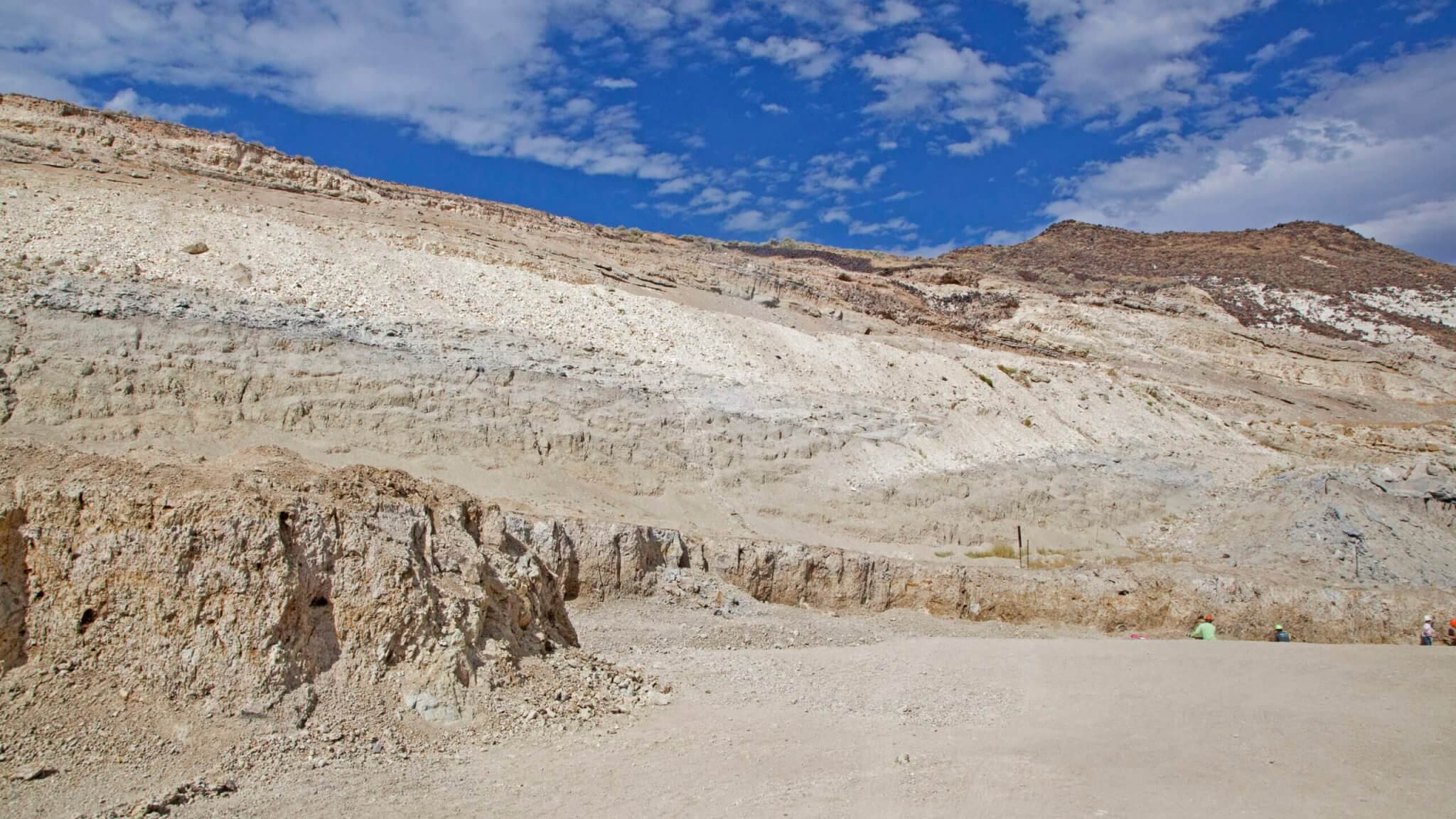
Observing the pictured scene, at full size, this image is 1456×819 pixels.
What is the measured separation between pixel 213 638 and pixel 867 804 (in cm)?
471

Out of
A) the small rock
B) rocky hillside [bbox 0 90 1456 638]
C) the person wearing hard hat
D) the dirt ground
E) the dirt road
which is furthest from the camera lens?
rocky hillside [bbox 0 90 1456 638]

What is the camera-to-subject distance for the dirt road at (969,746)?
641 centimetres

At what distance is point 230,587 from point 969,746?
6055 mm

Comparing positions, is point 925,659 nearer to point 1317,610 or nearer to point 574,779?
point 574,779

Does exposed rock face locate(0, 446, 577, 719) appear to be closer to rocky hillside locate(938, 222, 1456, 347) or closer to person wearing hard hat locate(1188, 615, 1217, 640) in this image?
person wearing hard hat locate(1188, 615, 1217, 640)

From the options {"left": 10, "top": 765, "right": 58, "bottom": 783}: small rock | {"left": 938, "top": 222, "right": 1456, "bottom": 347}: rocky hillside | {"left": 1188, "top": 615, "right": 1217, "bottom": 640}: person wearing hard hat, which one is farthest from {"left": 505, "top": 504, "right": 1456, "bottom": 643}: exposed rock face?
{"left": 938, "top": 222, "right": 1456, "bottom": 347}: rocky hillside

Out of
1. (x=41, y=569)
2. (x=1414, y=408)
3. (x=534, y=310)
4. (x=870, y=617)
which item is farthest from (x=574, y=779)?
(x=1414, y=408)

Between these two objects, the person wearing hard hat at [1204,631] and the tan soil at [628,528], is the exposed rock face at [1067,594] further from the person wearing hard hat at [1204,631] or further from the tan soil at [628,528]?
the person wearing hard hat at [1204,631]

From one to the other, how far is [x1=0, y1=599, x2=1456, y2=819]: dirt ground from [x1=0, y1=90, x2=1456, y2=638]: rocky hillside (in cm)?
417

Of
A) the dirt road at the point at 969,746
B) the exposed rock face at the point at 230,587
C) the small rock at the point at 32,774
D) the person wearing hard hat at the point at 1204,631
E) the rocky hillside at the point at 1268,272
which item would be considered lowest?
the person wearing hard hat at the point at 1204,631

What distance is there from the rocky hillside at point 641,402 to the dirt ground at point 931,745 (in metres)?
4.17

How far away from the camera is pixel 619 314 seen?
926 inches

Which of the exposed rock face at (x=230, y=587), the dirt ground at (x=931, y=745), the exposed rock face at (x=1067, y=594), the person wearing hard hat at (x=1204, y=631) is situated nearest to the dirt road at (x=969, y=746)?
the dirt ground at (x=931, y=745)

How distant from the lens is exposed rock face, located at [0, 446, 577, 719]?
6.45 meters
